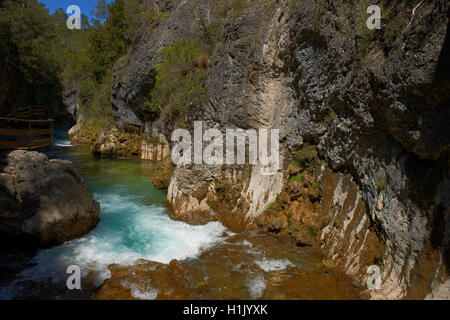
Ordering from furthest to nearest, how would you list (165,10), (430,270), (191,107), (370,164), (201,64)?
(165,10)
(201,64)
(191,107)
(370,164)
(430,270)

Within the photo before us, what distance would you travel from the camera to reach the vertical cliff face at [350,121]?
14.4ft

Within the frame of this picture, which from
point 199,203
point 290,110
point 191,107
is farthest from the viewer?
point 191,107

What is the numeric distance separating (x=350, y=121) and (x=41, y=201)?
8.39 meters

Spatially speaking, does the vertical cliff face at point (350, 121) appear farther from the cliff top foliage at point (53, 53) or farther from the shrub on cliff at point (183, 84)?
the cliff top foliage at point (53, 53)

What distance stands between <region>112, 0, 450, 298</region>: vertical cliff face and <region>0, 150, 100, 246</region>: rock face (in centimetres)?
328

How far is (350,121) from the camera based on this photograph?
6230mm

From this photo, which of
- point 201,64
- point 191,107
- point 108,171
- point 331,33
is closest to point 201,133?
point 191,107

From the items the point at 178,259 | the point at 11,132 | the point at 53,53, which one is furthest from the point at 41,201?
the point at 53,53

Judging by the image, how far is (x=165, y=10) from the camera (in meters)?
21.6

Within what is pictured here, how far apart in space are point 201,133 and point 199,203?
253 cm

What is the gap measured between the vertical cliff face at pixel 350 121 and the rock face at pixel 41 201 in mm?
3280

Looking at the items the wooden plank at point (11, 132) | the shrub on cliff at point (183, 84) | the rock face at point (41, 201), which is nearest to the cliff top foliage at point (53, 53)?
the wooden plank at point (11, 132)

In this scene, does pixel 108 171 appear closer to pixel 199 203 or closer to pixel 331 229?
pixel 199 203

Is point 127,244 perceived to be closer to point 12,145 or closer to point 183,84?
point 12,145
